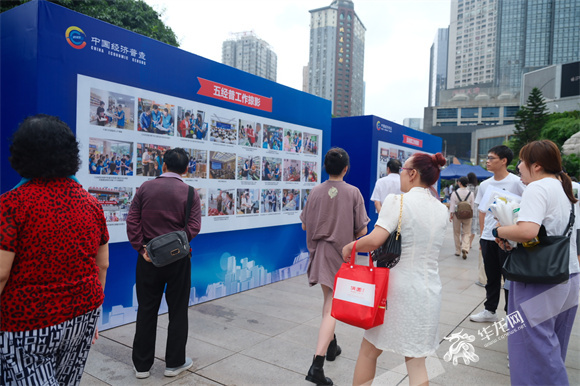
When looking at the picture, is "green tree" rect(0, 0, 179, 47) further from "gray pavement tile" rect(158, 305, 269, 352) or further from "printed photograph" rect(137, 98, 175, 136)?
"gray pavement tile" rect(158, 305, 269, 352)

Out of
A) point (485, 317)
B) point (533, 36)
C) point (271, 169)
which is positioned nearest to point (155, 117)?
point (271, 169)

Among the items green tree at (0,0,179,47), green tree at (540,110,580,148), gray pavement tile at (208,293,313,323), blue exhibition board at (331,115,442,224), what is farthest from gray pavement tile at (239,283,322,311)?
green tree at (540,110,580,148)

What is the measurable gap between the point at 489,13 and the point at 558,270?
12723 cm

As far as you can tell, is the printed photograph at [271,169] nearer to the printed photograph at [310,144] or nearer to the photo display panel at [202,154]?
the photo display panel at [202,154]

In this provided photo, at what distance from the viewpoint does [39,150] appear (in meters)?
1.61

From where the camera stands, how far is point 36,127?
63.6 inches

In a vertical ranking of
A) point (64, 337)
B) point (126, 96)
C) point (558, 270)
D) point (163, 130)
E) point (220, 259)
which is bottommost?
point (220, 259)

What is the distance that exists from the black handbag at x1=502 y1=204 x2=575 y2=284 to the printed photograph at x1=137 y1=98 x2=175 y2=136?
3.38m

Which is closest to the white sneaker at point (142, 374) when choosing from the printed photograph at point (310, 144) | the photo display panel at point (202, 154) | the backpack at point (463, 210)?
the photo display panel at point (202, 154)

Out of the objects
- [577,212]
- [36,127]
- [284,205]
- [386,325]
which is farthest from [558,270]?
[284,205]

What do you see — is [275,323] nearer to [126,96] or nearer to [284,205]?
[284,205]

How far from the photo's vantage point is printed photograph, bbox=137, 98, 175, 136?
3978mm

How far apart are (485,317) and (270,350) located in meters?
2.46

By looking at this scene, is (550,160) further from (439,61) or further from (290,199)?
(439,61)
